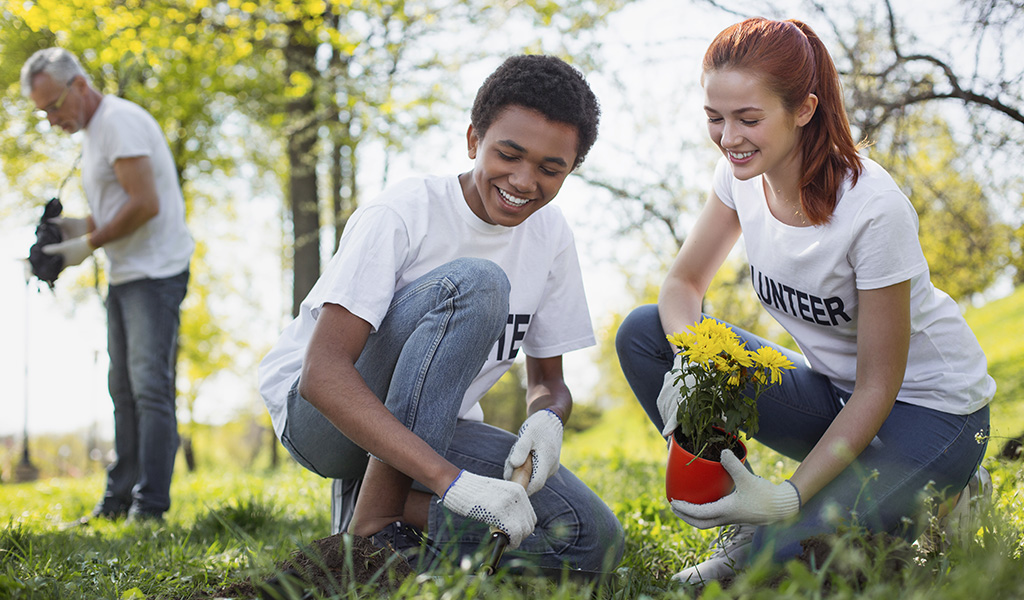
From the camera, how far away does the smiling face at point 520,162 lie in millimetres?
1990

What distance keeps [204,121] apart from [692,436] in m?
11.1

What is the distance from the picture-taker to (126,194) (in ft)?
12.0

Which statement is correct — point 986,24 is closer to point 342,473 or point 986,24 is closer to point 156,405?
point 342,473

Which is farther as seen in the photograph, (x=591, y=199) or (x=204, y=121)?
(x=204, y=121)

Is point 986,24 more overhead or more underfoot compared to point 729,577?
more overhead

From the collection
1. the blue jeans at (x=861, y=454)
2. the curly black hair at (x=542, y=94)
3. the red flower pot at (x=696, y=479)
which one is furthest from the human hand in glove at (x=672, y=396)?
the curly black hair at (x=542, y=94)

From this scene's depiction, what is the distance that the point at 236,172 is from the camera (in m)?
13.1

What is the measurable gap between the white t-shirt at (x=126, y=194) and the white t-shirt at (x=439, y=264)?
1.69m

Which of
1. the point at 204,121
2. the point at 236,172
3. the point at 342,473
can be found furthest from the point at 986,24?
the point at 236,172

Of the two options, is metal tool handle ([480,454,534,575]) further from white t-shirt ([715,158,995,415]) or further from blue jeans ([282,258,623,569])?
white t-shirt ([715,158,995,415])

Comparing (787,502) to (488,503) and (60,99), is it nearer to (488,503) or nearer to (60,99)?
(488,503)

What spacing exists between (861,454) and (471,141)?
1.46 meters

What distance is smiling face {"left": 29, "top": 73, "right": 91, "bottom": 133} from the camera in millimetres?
3633

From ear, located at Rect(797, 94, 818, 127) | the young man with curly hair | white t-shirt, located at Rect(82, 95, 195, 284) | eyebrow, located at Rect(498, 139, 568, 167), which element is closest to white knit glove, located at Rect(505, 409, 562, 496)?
the young man with curly hair
